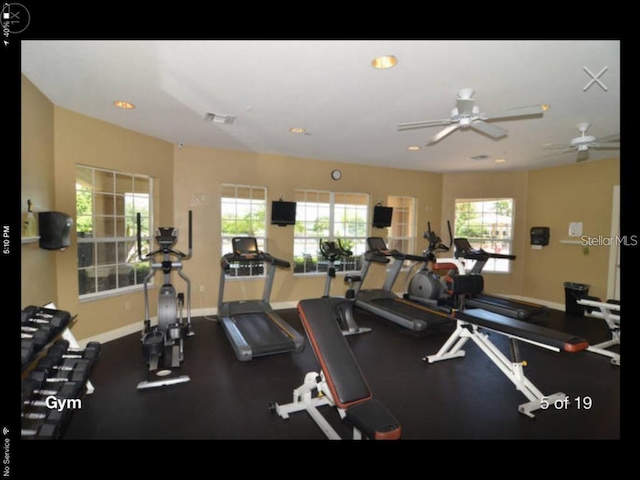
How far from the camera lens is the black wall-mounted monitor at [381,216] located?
248 inches

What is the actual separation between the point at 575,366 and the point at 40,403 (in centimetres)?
485

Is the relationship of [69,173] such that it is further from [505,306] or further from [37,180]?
[505,306]

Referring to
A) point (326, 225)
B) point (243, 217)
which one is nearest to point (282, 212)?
point (243, 217)

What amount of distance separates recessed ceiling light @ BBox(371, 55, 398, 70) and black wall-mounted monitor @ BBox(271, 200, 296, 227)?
3.35 meters

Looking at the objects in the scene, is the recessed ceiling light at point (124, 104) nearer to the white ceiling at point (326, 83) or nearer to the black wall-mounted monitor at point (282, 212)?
the white ceiling at point (326, 83)

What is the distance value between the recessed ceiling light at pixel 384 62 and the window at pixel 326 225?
3664 mm

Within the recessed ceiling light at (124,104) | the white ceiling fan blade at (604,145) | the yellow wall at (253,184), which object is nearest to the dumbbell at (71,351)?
the recessed ceiling light at (124,104)

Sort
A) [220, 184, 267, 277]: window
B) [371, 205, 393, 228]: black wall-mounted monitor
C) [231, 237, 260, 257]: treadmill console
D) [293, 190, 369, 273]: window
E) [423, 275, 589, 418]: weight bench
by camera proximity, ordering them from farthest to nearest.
A: [371, 205, 393, 228]: black wall-mounted monitor
[293, 190, 369, 273]: window
[220, 184, 267, 277]: window
[231, 237, 260, 257]: treadmill console
[423, 275, 589, 418]: weight bench

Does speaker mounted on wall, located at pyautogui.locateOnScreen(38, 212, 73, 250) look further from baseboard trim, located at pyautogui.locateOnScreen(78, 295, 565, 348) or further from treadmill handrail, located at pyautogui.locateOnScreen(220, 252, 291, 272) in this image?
treadmill handrail, located at pyautogui.locateOnScreen(220, 252, 291, 272)

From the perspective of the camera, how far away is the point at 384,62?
2.33 m

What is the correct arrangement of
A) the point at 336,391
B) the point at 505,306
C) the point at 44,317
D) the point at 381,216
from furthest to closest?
the point at 381,216 < the point at 505,306 < the point at 44,317 < the point at 336,391

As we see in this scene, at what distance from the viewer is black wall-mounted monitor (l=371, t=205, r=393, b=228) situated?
6305mm

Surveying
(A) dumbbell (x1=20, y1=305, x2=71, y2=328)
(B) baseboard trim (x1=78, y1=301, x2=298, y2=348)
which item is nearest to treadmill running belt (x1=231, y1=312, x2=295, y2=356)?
(B) baseboard trim (x1=78, y1=301, x2=298, y2=348)

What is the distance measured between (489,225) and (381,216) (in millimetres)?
2592
